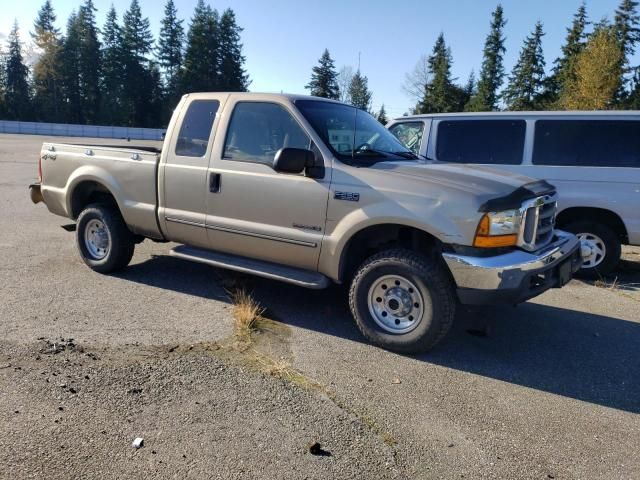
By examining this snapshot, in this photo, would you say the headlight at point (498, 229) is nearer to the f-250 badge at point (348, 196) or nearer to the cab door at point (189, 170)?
the f-250 badge at point (348, 196)

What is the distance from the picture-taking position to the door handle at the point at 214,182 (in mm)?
4844

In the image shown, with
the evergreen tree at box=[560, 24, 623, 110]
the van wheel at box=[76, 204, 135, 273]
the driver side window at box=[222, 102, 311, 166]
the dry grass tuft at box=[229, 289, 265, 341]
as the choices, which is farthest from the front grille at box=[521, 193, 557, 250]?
the evergreen tree at box=[560, 24, 623, 110]

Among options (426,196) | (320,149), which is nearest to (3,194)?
(320,149)

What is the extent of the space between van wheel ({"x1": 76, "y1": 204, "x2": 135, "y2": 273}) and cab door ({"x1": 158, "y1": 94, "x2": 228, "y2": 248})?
0.74 m

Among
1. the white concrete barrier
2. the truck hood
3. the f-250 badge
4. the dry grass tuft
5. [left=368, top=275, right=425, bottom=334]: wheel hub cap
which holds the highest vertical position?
the white concrete barrier

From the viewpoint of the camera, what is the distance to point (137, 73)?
68688mm

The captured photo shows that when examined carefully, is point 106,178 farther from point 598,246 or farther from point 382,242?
point 598,246

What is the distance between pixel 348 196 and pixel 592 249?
422cm

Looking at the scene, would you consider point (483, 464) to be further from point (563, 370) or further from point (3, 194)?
point (3, 194)

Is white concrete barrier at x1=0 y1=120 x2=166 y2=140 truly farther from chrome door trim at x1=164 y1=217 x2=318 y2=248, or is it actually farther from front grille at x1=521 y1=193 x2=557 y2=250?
front grille at x1=521 y1=193 x2=557 y2=250

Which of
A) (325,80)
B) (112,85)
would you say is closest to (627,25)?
(325,80)

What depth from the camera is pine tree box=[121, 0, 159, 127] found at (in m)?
68.1

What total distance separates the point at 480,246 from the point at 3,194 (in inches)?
441

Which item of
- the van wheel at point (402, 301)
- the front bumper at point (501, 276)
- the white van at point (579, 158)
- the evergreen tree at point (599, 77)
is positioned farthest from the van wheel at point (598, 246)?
the evergreen tree at point (599, 77)
